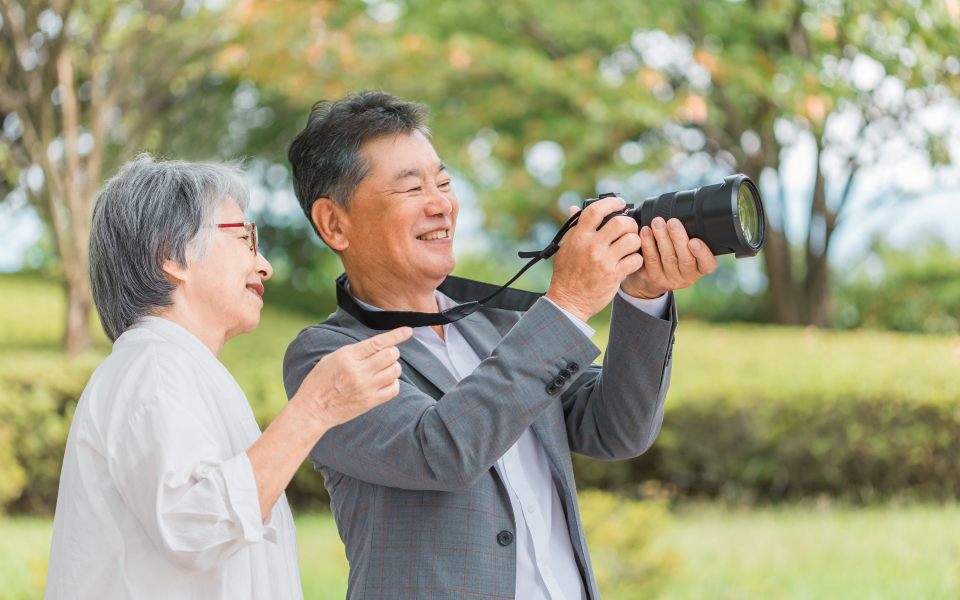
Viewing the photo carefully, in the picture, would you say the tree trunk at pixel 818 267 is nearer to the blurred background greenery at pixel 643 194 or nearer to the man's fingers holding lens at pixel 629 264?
the blurred background greenery at pixel 643 194

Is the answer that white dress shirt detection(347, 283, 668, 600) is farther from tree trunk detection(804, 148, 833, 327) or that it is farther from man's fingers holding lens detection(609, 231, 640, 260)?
tree trunk detection(804, 148, 833, 327)

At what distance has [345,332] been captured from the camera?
67.1 inches

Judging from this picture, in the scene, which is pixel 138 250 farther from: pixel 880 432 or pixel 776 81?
pixel 776 81

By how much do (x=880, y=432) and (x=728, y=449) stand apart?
3.13 ft

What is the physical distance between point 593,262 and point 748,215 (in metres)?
0.36

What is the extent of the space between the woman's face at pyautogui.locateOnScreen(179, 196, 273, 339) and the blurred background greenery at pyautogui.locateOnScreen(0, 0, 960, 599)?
9.15 feet

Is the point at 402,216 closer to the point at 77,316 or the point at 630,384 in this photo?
the point at 630,384

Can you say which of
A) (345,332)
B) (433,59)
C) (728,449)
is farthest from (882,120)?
(345,332)

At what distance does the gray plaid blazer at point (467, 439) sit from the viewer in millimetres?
1398

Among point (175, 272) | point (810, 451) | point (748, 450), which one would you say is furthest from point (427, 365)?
point (810, 451)

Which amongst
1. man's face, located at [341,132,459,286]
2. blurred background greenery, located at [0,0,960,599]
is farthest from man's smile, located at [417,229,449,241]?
blurred background greenery, located at [0,0,960,599]

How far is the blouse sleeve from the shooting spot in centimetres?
117

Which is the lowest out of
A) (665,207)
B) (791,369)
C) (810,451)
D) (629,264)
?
(810,451)

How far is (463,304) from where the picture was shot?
1.81m
